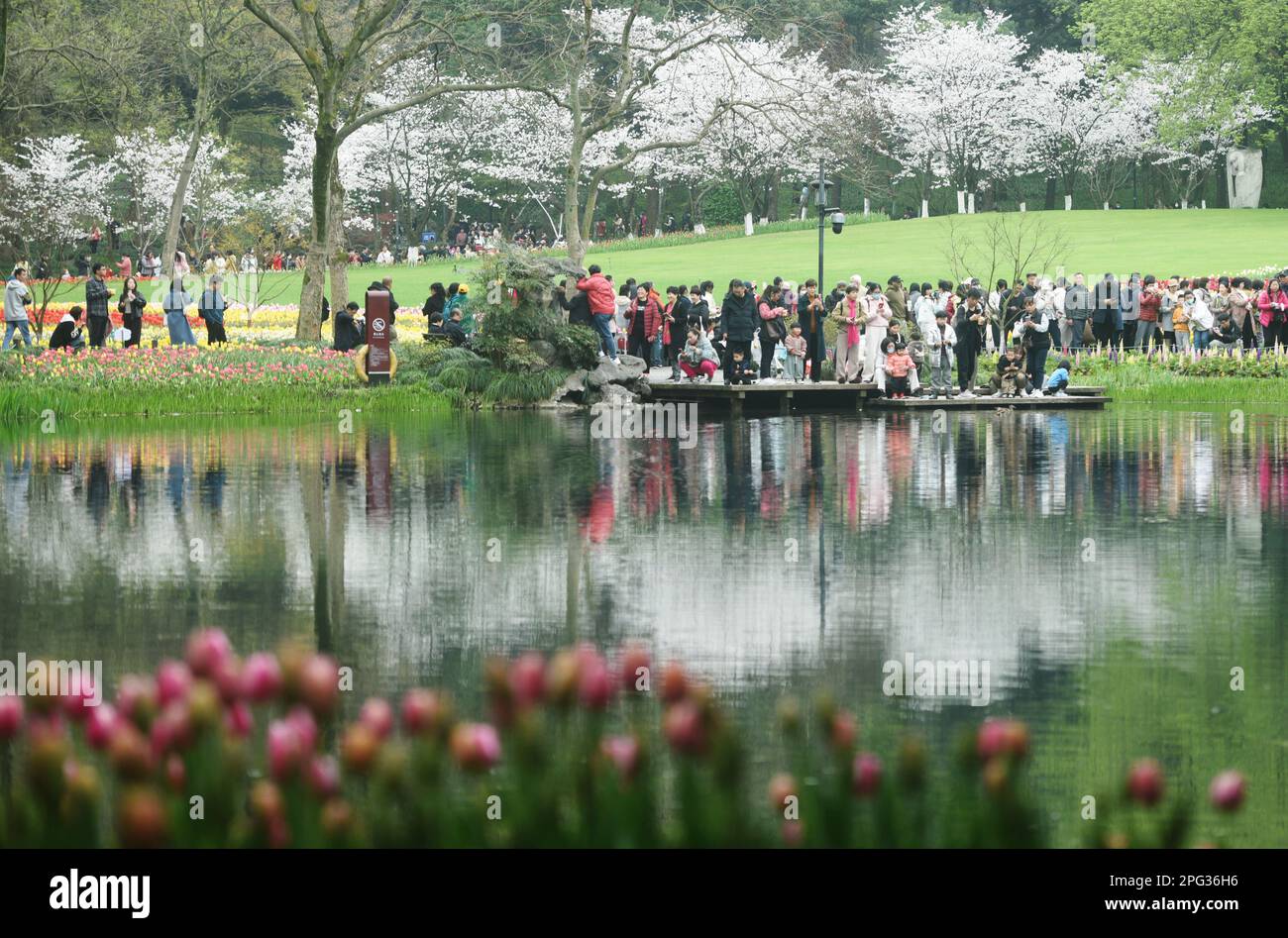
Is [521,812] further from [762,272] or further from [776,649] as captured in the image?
[762,272]

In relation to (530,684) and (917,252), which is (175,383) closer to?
(530,684)

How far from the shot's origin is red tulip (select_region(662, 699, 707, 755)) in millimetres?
3928

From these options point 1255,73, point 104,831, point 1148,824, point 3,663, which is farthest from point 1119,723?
point 1255,73

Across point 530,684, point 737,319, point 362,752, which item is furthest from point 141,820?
point 737,319

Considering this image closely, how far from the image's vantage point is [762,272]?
2522 inches

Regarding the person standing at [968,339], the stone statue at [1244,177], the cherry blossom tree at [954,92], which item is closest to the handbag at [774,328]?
the person standing at [968,339]

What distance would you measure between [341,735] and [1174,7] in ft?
258

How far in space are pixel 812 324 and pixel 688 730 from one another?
2987cm

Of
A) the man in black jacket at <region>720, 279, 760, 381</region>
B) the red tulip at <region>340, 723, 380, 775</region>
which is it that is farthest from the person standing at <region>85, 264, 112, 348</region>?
the red tulip at <region>340, 723, 380, 775</region>

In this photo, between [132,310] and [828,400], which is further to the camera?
[132,310]

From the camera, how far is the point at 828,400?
3119cm

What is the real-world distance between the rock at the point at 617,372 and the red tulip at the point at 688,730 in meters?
27.0
